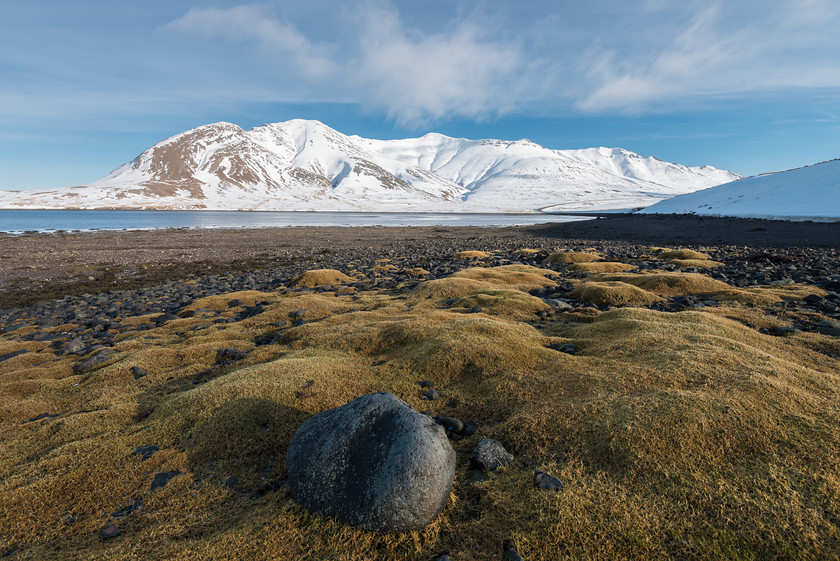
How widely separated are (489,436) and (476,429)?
278mm

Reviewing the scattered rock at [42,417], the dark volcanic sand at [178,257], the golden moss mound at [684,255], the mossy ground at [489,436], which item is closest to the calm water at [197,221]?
the dark volcanic sand at [178,257]

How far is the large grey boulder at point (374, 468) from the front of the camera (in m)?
3.38

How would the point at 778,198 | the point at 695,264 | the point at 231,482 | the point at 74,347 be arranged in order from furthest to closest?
the point at 778,198 < the point at 695,264 < the point at 74,347 < the point at 231,482

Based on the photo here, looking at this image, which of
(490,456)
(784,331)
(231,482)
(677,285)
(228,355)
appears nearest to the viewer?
(231,482)

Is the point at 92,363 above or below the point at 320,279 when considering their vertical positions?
below

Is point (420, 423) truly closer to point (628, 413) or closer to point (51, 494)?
point (628, 413)

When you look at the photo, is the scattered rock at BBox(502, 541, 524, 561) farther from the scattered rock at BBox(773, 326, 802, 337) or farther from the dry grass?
the dry grass

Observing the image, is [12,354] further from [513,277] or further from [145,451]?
[513,277]

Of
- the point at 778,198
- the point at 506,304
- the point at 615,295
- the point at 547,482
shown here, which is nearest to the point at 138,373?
the point at 547,482

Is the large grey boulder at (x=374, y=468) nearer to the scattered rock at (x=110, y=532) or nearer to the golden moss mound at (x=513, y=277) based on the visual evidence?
the scattered rock at (x=110, y=532)

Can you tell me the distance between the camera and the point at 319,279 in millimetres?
16891

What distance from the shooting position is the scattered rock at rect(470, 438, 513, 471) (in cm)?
417

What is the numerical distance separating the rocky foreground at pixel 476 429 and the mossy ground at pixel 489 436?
0.07 feet

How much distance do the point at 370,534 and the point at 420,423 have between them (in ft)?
3.37
